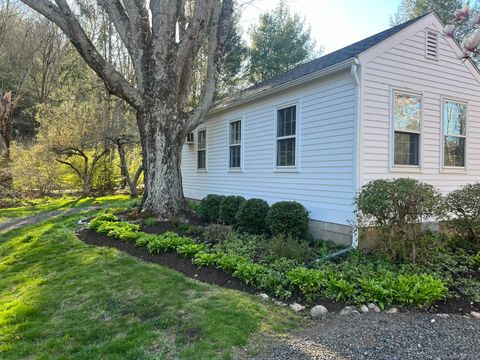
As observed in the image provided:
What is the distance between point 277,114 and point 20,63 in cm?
1877

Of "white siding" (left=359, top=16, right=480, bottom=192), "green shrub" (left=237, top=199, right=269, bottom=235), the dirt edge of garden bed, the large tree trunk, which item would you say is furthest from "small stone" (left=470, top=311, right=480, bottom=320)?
the large tree trunk

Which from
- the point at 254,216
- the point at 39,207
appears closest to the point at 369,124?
the point at 254,216

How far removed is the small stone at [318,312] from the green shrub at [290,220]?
3.00 metres

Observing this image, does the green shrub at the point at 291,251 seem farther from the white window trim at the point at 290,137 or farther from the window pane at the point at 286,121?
the window pane at the point at 286,121

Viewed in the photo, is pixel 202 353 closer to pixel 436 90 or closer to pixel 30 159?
pixel 436 90

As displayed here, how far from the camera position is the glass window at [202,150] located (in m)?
12.2

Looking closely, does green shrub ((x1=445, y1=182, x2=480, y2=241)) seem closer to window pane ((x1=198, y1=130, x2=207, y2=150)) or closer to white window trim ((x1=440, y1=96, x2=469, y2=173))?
white window trim ((x1=440, y1=96, x2=469, y2=173))

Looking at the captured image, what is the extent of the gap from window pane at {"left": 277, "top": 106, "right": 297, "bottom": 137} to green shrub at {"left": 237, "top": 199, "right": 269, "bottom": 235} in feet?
5.67

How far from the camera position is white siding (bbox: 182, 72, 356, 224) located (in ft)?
20.8

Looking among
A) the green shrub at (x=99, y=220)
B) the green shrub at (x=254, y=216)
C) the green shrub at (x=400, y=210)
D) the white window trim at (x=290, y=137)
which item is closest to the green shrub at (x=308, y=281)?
the green shrub at (x=400, y=210)

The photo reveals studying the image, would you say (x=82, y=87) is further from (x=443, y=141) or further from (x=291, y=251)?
(x=443, y=141)

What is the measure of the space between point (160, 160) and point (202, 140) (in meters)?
4.02

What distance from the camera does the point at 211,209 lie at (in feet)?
30.4

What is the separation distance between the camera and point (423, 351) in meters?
2.93
